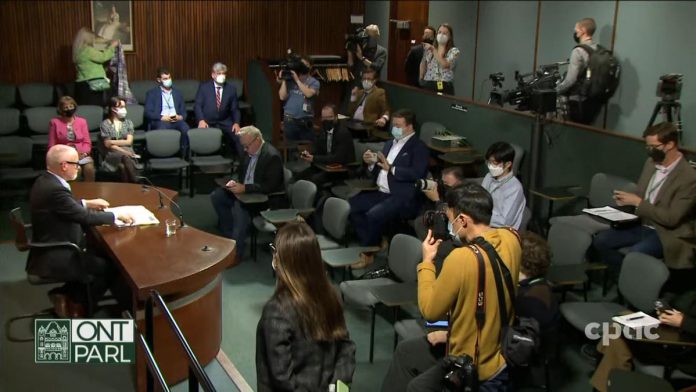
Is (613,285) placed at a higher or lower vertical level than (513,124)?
lower

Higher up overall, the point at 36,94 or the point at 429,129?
the point at 36,94

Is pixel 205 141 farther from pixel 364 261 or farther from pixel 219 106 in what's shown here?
pixel 364 261

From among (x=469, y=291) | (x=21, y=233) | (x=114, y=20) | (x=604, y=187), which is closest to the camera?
→ (x=469, y=291)

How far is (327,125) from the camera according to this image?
295 inches

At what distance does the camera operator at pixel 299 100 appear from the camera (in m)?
7.27

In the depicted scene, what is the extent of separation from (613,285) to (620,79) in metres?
3.31

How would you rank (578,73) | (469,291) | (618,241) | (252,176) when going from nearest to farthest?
(469,291) < (618,241) < (252,176) < (578,73)

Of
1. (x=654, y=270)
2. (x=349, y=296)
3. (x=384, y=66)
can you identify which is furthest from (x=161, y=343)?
(x=384, y=66)

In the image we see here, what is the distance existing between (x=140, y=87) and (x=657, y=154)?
666cm

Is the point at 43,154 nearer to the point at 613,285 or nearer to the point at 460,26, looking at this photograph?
the point at 460,26

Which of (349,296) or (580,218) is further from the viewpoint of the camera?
(580,218)

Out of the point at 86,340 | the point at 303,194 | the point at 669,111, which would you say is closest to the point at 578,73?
the point at 669,111

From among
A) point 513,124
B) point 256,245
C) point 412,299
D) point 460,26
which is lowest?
point 256,245

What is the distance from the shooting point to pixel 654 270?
175 inches
